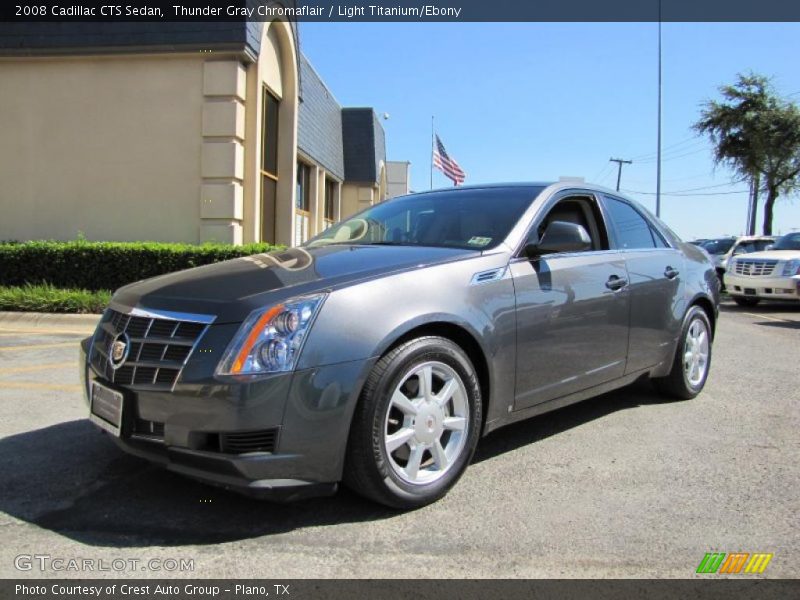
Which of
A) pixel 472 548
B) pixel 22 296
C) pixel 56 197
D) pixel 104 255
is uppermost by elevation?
pixel 56 197

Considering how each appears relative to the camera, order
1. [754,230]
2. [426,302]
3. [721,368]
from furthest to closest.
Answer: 1. [754,230]
2. [721,368]
3. [426,302]

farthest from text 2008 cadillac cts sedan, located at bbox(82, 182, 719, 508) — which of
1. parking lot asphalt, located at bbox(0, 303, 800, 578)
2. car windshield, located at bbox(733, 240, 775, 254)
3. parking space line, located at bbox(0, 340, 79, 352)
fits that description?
car windshield, located at bbox(733, 240, 775, 254)

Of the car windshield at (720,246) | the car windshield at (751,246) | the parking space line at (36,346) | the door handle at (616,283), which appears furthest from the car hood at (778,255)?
the parking space line at (36,346)

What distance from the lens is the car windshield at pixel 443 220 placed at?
12.2ft

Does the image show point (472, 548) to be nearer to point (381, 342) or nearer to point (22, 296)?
point (381, 342)

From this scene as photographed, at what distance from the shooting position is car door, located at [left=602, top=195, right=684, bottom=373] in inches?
170

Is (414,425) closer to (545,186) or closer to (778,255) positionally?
(545,186)

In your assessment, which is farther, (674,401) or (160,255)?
(160,255)

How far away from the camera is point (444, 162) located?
2706 centimetres

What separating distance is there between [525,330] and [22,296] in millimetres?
8601

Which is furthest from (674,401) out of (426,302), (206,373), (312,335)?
(206,373)

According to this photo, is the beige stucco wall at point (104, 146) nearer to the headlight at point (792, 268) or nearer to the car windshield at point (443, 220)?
the car windshield at point (443, 220)

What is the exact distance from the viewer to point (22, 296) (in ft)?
30.8

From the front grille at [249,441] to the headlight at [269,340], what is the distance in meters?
0.25
